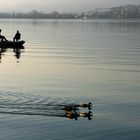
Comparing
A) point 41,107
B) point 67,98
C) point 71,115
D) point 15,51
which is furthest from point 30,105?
point 15,51

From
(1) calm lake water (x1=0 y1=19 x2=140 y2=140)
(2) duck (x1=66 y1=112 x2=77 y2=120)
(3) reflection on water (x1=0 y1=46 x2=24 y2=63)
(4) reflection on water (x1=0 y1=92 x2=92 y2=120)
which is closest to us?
(1) calm lake water (x1=0 y1=19 x2=140 y2=140)

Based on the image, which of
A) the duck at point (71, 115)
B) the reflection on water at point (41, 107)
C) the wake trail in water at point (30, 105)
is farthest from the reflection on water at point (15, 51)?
the duck at point (71, 115)

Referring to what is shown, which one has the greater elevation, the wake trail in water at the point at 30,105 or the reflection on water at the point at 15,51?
the reflection on water at the point at 15,51

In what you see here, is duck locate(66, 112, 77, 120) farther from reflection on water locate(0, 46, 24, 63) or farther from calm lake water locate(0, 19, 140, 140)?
reflection on water locate(0, 46, 24, 63)

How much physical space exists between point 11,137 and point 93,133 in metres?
3.71

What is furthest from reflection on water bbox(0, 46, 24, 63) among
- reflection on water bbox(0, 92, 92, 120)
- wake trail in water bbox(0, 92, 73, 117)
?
reflection on water bbox(0, 92, 92, 120)

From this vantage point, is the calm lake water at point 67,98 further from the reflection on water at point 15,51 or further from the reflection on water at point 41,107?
the reflection on water at point 15,51

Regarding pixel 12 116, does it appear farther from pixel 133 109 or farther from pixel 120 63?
pixel 120 63

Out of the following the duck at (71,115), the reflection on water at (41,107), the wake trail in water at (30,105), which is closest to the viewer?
the duck at (71,115)

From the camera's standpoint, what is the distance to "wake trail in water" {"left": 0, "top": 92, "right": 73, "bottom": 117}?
982 inches

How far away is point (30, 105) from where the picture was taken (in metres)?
26.3

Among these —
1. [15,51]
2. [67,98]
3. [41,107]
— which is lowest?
[67,98]

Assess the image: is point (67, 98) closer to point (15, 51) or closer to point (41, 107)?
point (41, 107)

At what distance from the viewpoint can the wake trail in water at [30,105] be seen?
2495cm
